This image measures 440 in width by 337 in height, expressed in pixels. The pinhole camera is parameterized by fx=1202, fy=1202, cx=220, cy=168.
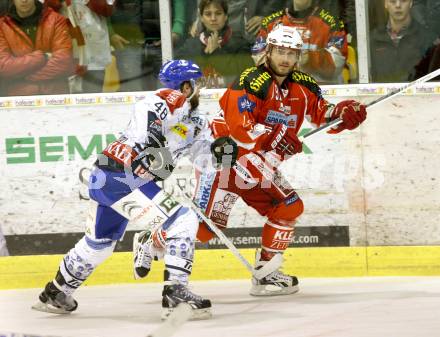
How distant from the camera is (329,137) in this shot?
7012 millimetres

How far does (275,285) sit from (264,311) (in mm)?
684

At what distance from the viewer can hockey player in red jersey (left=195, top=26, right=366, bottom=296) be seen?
6.29 m

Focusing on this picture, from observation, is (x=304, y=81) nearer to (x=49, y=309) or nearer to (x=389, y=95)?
(x=389, y=95)

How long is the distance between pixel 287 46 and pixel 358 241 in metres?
1.37

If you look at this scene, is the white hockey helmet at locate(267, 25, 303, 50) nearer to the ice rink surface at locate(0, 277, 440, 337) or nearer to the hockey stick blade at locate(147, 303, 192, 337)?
the ice rink surface at locate(0, 277, 440, 337)

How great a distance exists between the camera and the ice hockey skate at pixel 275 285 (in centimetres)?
650

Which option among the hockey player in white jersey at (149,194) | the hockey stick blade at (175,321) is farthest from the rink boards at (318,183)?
the hockey stick blade at (175,321)

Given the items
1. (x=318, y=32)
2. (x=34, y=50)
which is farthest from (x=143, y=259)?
(x=318, y=32)

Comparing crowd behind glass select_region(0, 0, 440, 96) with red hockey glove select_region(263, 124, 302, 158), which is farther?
crowd behind glass select_region(0, 0, 440, 96)

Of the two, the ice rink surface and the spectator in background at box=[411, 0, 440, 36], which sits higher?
the spectator in background at box=[411, 0, 440, 36]

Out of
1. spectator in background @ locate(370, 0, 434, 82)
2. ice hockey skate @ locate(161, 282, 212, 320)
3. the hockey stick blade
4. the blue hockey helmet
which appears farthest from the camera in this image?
spectator in background @ locate(370, 0, 434, 82)

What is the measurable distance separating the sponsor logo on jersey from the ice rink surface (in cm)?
88

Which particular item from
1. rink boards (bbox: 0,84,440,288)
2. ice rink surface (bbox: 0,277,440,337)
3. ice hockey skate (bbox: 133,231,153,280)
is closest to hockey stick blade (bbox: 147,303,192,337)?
ice rink surface (bbox: 0,277,440,337)

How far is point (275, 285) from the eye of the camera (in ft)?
21.4
